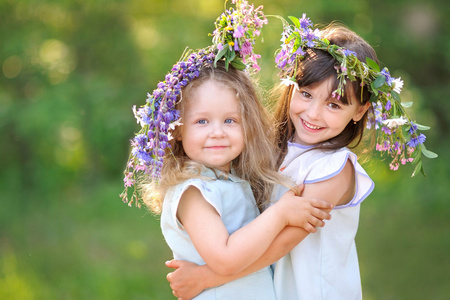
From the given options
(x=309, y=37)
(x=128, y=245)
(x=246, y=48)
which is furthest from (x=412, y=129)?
(x=128, y=245)

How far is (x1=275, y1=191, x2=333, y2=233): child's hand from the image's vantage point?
219 centimetres

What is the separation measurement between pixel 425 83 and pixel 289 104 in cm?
A: 575

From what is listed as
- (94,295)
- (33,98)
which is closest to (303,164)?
(94,295)

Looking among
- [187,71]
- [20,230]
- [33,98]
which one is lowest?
[187,71]

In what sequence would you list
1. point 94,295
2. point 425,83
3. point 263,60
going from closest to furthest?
1. point 94,295
2. point 263,60
3. point 425,83

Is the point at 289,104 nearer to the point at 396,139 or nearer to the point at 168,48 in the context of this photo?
the point at 396,139

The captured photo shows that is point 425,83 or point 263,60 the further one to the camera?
point 425,83

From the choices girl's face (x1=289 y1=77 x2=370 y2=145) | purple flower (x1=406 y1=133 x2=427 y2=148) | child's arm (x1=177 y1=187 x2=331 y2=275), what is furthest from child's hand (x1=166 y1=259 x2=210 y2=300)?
purple flower (x1=406 y1=133 x2=427 y2=148)

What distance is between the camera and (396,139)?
242 cm

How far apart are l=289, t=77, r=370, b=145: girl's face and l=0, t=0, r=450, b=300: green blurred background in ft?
11.4

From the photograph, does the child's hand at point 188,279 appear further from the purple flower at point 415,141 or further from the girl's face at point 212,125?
the purple flower at point 415,141

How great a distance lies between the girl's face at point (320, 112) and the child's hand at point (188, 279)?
2.19ft

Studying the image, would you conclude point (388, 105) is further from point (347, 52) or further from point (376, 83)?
point (347, 52)

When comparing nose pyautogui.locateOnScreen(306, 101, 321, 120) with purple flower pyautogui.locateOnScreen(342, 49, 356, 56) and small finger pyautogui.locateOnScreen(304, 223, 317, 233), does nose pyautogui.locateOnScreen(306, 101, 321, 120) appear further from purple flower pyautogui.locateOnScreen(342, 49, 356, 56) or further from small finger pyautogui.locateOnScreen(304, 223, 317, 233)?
small finger pyautogui.locateOnScreen(304, 223, 317, 233)
